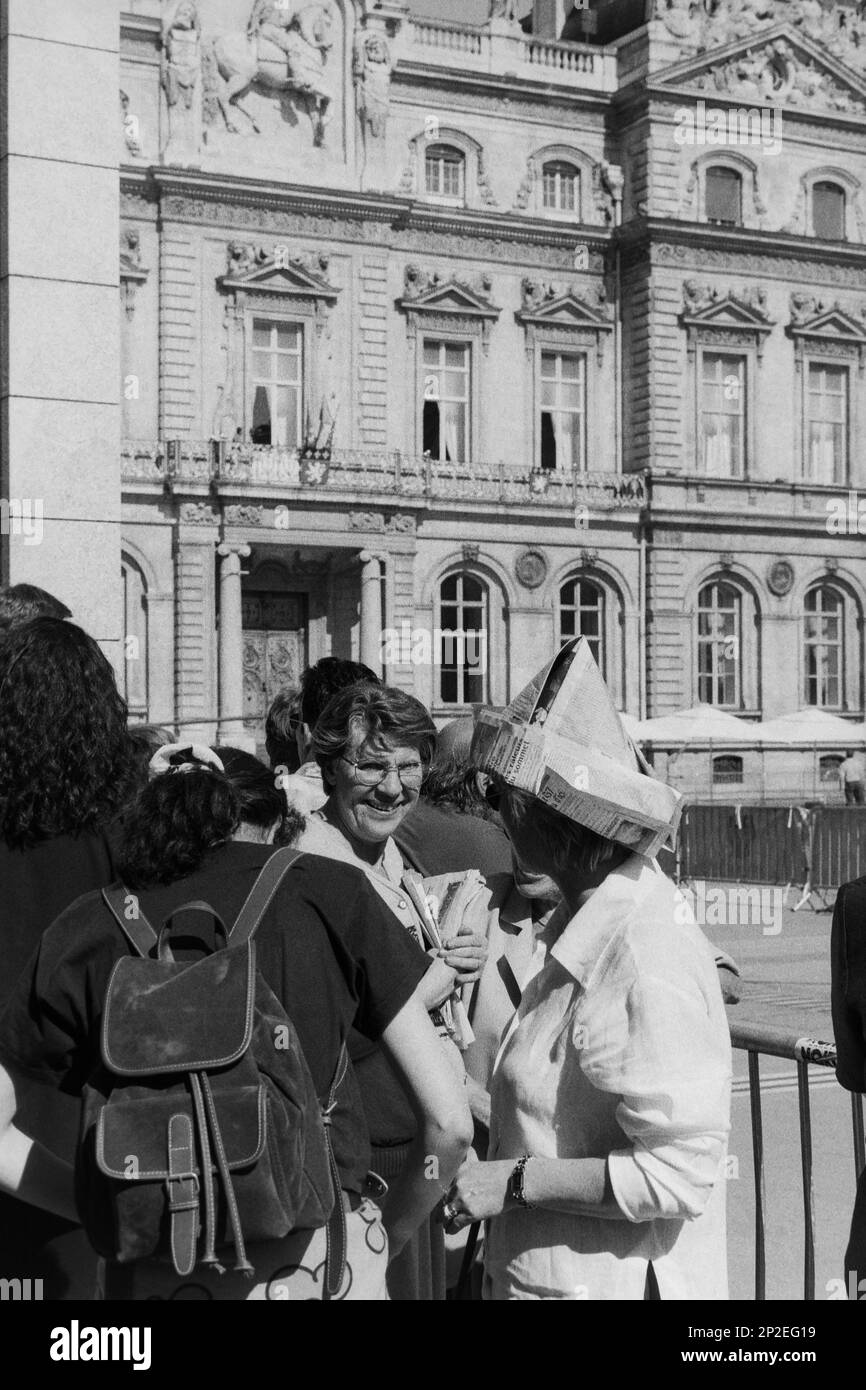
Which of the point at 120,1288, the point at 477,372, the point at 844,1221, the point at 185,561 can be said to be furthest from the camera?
the point at 477,372

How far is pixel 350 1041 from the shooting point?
9.82 feet

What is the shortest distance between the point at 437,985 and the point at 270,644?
31.3 m

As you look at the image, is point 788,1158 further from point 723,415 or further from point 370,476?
point 723,415

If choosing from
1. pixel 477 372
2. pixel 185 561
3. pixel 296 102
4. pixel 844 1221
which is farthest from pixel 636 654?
pixel 844 1221

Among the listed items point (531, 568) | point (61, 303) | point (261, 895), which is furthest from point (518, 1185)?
point (531, 568)

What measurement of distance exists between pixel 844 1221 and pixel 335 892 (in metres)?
3.83

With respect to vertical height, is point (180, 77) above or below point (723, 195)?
above

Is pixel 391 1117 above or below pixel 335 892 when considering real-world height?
below

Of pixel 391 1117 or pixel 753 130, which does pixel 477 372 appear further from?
pixel 391 1117

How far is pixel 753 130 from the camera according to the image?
3844 centimetres

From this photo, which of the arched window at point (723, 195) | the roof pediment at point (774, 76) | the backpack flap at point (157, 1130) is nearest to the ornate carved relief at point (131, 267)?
the roof pediment at point (774, 76)

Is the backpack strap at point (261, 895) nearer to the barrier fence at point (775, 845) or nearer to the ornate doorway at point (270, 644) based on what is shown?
the barrier fence at point (775, 845)

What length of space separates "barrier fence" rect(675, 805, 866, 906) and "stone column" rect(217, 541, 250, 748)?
1159 centimetres

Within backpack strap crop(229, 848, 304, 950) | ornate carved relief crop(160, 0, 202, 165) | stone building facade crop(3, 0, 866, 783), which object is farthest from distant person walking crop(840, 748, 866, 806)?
backpack strap crop(229, 848, 304, 950)
